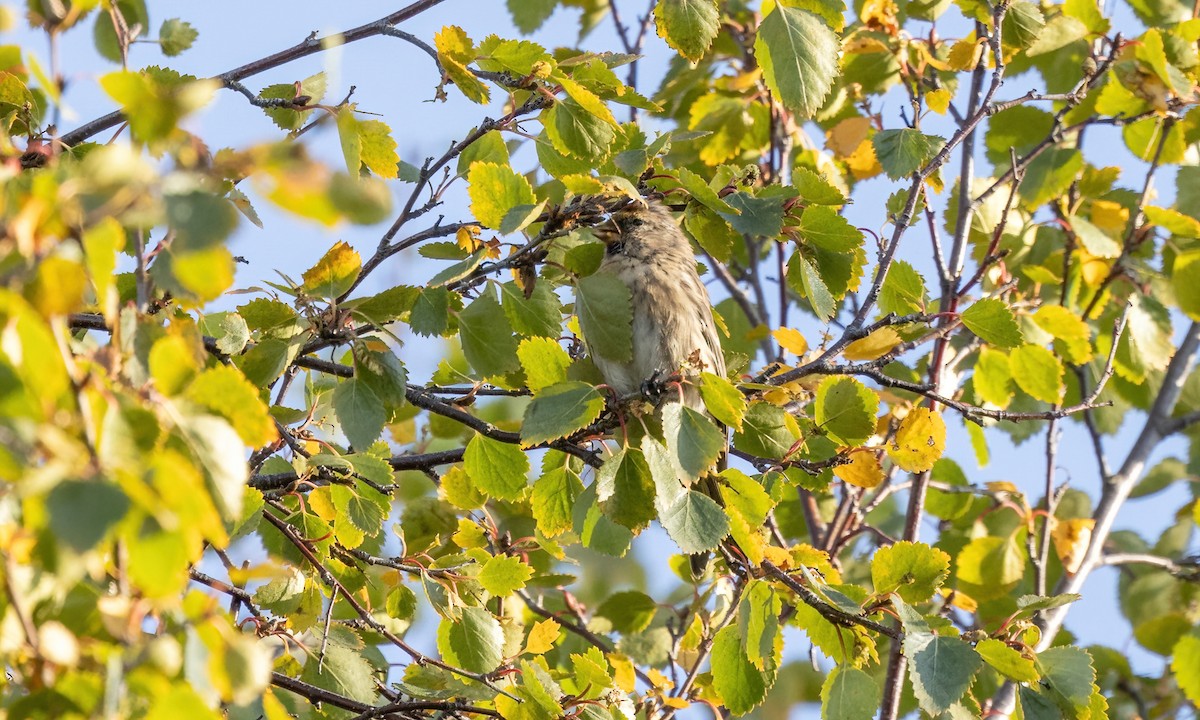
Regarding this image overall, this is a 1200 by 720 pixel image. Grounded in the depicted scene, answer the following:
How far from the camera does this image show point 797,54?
9.00ft

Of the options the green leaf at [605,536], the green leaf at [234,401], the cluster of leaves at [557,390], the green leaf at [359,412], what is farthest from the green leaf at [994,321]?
the green leaf at [234,401]

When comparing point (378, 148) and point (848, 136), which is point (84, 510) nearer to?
point (378, 148)

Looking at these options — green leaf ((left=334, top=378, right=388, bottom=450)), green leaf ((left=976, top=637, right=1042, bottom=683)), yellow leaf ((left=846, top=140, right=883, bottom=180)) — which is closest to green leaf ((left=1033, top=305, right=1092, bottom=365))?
yellow leaf ((left=846, top=140, right=883, bottom=180))

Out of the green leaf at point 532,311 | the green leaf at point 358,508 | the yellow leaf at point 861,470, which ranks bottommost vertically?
the green leaf at point 358,508

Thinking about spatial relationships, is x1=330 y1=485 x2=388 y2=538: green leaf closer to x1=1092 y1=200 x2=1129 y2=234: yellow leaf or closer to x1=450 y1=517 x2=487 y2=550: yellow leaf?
x1=450 y1=517 x2=487 y2=550: yellow leaf

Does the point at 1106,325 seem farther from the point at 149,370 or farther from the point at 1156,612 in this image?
the point at 149,370

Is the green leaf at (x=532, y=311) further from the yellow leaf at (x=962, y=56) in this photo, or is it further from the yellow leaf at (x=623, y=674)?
the yellow leaf at (x=962, y=56)

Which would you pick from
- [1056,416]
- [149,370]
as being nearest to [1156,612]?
[1056,416]

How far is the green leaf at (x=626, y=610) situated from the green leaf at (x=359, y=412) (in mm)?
1924

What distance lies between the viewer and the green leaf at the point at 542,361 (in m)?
2.62

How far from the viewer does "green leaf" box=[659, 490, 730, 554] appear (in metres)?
2.47

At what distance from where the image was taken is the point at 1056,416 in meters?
3.12

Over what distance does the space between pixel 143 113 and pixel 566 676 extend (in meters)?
1.97

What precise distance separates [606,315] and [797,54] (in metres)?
0.71
